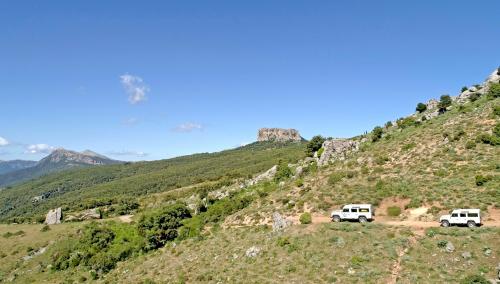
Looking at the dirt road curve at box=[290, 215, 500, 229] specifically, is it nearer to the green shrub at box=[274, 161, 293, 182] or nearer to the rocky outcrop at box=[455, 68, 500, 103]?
the green shrub at box=[274, 161, 293, 182]

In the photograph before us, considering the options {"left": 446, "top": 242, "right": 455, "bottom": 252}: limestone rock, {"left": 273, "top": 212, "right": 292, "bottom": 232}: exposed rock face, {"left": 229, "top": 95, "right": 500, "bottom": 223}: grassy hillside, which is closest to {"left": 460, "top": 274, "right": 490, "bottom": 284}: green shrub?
{"left": 446, "top": 242, "right": 455, "bottom": 252}: limestone rock

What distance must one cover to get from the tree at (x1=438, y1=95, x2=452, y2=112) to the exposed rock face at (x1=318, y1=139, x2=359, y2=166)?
21.2m

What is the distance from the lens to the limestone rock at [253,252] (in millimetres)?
46188

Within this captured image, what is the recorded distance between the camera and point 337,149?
289ft

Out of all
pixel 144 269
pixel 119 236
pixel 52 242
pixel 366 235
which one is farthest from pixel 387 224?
pixel 52 242

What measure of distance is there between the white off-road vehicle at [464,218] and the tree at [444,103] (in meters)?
52.2

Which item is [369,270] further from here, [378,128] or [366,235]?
[378,128]

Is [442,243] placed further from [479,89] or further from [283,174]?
[479,89]

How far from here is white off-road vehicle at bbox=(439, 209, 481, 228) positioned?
42.1 m

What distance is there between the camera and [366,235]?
4400 cm

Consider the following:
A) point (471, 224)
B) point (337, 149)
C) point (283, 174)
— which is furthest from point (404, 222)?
point (283, 174)

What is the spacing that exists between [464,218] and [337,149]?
4616 centimetres

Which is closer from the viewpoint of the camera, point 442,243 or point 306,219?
point 442,243

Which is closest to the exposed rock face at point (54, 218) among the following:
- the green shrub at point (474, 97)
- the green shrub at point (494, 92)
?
the green shrub at point (474, 97)
